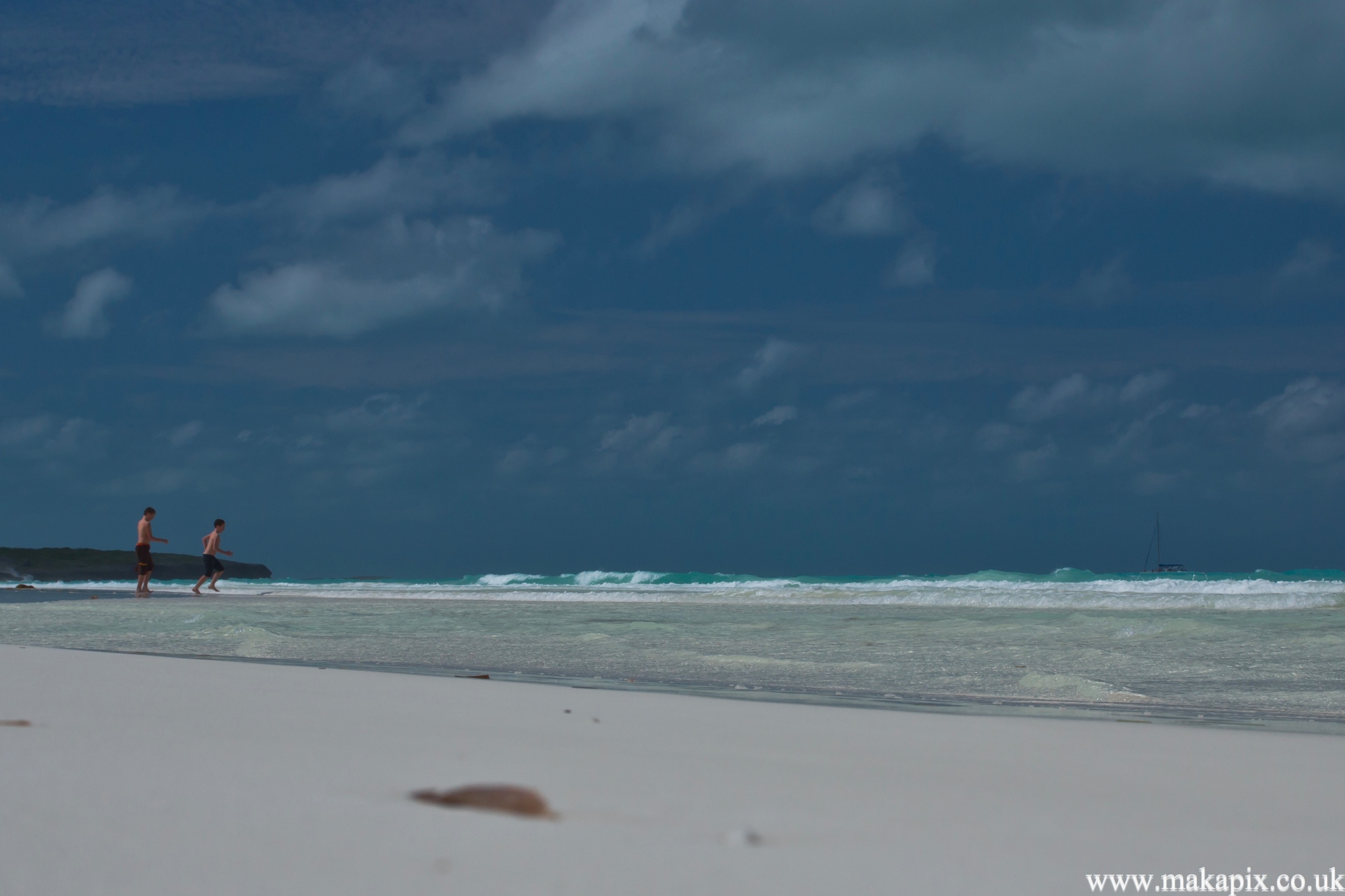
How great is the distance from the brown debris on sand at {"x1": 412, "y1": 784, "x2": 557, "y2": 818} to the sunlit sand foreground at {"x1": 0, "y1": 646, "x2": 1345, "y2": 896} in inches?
1.2

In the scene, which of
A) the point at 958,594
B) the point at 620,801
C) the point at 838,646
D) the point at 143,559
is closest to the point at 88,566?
the point at 143,559

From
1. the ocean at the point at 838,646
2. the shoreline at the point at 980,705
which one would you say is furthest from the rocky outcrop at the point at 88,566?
the shoreline at the point at 980,705

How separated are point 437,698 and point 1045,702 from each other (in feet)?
8.07

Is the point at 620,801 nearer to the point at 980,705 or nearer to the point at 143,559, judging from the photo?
the point at 980,705

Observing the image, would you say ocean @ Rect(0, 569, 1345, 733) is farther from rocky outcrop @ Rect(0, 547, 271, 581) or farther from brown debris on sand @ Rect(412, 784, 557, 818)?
rocky outcrop @ Rect(0, 547, 271, 581)

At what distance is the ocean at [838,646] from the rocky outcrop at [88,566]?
3258cm

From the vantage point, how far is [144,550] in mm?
18875

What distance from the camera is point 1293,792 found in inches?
77.0

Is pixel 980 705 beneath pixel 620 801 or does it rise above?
beneath

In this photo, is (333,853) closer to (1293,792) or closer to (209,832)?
(209,832)

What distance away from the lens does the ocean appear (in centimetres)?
433

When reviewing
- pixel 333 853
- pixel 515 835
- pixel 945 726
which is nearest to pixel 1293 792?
pixel 945 726

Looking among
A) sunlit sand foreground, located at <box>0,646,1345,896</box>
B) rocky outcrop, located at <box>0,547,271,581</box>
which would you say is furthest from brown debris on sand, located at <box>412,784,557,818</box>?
rocky outcrop, located at <box>0,547,271,581</box>

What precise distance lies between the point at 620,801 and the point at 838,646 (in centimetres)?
563
